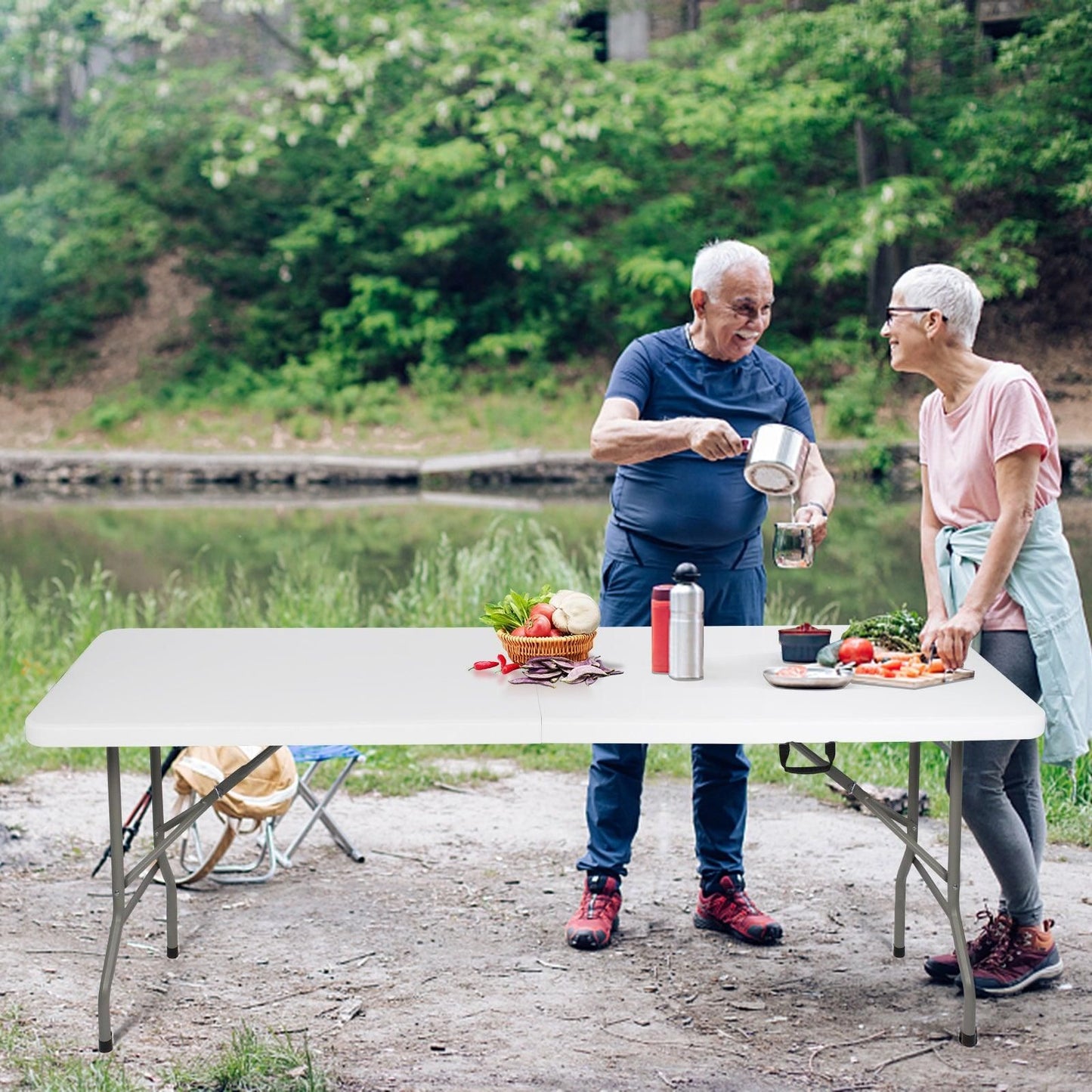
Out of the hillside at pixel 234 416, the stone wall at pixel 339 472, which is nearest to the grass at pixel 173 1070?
the stone wall at pixel 339 472

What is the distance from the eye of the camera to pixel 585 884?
350 cm

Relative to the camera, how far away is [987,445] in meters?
2.91

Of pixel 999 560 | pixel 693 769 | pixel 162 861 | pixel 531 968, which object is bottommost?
pixel 531 968

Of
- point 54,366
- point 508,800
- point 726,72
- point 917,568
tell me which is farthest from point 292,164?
point 508,800

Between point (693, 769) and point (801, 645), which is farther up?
point (801, 645)

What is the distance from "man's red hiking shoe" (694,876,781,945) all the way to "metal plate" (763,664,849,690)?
0.80 metres

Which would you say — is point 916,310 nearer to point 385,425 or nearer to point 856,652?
point 856,652

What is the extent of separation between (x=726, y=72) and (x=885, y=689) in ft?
46.4

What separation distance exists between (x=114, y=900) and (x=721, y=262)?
5.70 feet

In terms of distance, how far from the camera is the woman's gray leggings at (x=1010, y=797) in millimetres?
2945

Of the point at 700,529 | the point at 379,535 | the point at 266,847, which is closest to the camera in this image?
the point at 700,529

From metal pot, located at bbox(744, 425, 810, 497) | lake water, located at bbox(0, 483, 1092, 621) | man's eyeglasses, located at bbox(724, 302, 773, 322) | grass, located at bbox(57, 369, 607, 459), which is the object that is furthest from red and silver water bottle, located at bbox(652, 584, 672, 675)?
grass, located at bbox(57, 369, 607, 459)

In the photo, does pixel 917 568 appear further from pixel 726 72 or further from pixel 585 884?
pixel 726 72

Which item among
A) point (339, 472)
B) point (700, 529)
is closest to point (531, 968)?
point (700, 529)
